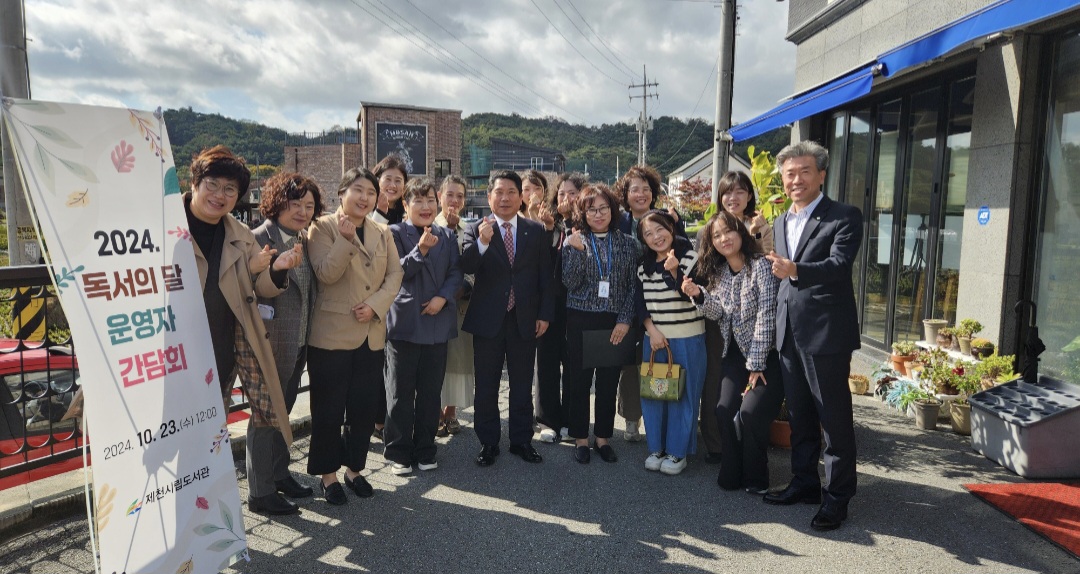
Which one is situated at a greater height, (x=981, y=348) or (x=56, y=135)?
(x=56, y=135)

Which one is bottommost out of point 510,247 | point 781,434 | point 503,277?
point 781,434

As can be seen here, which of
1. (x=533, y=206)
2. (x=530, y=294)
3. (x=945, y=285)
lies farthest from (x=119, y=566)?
(x=945, y=285)

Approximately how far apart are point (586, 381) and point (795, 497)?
147 centimetres

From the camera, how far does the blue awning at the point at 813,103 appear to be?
5.27 m

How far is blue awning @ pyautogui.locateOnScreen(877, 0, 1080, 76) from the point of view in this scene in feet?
11.8

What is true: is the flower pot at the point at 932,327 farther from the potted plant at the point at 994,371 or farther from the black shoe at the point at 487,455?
the black shoe at the point at 487,455

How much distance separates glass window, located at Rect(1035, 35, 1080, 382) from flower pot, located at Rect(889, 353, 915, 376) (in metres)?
1.11

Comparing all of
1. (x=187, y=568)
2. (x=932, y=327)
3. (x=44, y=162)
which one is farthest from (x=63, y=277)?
(x=932, y=327)

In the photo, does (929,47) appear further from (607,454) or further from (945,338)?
(607,454)

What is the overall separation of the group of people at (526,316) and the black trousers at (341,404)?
1cm

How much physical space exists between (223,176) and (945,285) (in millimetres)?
6263

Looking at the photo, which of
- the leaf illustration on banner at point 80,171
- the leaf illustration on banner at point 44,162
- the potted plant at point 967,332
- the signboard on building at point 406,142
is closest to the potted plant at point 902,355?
the potted plant at point 967,332

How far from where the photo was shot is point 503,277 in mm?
4309

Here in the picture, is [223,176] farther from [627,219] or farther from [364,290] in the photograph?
[627,219]
